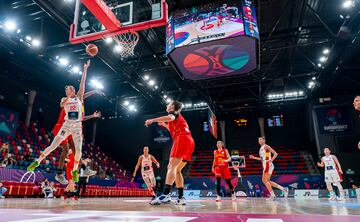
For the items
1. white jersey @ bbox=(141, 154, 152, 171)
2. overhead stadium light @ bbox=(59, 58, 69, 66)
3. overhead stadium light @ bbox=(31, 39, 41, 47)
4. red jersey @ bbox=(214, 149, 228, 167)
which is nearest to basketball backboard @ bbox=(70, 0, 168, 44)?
red jersey @ bbox=(214, 149, 228, 167)

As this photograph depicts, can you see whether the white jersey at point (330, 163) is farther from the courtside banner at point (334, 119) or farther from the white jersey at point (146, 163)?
the courtside banner at point (334, 119)

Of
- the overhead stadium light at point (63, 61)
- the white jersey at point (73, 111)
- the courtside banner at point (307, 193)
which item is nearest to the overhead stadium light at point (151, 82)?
the overhead stadium light at point (63, 61)

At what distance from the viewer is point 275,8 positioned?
1295 cm

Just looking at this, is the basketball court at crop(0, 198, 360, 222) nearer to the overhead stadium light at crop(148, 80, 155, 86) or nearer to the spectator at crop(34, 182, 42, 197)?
the spectator at crop(34, 182, 42, 197)

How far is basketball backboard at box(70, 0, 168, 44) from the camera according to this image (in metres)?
7.19

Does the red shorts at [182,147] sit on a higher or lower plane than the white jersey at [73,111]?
lower

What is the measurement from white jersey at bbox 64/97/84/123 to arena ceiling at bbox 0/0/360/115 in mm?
6232

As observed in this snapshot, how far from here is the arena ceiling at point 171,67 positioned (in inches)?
445

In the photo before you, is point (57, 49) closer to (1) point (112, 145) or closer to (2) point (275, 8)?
(2) point (275, 8)

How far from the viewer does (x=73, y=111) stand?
558cm

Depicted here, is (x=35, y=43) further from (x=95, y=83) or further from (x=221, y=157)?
(x=221, y=157)

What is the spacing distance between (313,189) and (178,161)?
15802mm

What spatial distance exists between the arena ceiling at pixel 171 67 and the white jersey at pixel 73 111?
6.23 meters

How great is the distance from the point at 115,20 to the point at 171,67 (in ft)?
28.8
